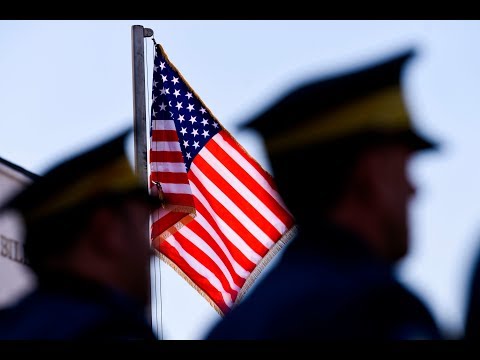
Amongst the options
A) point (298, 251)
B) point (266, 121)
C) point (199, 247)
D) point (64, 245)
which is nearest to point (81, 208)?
point (64, 245)

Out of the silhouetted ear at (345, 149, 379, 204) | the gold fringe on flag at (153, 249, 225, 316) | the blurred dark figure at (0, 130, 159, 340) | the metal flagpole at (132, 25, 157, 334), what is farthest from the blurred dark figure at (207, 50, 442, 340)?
the gold fringe on flag at (153, 249, 225, 316)

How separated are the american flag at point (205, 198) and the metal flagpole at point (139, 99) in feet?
0.85

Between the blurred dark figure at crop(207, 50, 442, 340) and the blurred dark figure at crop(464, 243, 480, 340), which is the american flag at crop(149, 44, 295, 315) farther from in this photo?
the blurred dark figure at crop(464, 243, 480, 340)

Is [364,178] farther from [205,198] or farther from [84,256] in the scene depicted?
[205,198]

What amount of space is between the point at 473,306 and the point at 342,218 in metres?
0.42

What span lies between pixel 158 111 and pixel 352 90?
5885 millimetres

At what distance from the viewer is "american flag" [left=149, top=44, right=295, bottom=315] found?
8.70 metres

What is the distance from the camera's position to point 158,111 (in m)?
9.12

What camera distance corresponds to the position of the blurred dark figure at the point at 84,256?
3193mm

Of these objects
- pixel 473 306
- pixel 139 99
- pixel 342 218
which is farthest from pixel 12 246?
pixel 139 99

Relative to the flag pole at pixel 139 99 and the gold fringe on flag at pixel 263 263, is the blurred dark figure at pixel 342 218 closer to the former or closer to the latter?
the flag pole at pixel 139 99

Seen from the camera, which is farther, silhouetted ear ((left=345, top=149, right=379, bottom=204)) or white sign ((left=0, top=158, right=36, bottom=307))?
white sign ((left=0, top=158, right=36, bottom=307))

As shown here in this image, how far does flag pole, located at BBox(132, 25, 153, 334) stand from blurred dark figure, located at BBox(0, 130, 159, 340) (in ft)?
13.6

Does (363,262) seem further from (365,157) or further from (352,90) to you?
(352,90)
